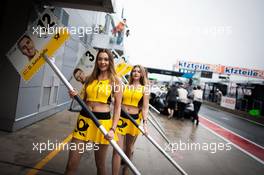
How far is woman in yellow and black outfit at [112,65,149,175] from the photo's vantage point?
3.94 metres

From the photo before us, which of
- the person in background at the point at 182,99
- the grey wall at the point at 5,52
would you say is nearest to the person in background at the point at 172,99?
the person in background at the point at 182,99

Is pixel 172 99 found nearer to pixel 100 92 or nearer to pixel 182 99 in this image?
pixel 182 99

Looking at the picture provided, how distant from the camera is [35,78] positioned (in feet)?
21.9

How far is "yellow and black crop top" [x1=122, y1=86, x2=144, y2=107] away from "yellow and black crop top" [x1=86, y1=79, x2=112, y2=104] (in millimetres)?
1130

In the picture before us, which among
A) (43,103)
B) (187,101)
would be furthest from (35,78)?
(187,101)

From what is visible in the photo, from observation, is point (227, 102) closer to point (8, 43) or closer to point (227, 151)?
point (227, 151)

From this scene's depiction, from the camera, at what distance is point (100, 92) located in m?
3.02

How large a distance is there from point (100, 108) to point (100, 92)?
0.67 feet

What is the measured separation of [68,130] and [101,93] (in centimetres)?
458

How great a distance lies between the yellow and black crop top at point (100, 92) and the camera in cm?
303

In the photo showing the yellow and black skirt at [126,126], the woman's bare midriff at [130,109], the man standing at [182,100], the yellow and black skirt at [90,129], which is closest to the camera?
the yellow and black skirt at [90,129]

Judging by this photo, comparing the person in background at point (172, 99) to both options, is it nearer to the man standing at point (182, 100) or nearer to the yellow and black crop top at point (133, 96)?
the man standing at point (182, 100)

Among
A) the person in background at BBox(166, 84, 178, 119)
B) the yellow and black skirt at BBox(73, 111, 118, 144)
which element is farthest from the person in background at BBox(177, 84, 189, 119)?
the yellow and black skirt at BBox(73, 111, 118, 144)

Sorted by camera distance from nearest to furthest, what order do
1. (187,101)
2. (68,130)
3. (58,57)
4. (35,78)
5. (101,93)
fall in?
1. (101,93)
2. (35,78)
3. (68,130)
4. (58,57)
5. (187,101)
